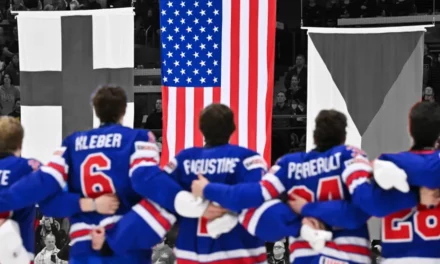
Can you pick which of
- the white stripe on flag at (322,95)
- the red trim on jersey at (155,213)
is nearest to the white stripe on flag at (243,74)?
the white stripe on flag at (322,95)

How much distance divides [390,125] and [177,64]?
2.24 meters

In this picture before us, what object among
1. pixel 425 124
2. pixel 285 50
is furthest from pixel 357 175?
pixel 285 50

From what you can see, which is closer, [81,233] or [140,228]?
[140,228]

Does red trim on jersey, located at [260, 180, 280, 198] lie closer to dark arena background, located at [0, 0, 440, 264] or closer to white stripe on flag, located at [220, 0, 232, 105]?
white stripe on flag, located at [220, 0, 232, 105]

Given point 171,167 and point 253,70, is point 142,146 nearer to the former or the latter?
point 171,167

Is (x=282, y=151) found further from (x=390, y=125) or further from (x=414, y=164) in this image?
(x=414, y=164)

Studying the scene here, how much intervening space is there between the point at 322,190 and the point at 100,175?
4.20ft

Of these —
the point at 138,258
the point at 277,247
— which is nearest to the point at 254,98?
the point at 277,247

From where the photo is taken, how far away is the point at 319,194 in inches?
164

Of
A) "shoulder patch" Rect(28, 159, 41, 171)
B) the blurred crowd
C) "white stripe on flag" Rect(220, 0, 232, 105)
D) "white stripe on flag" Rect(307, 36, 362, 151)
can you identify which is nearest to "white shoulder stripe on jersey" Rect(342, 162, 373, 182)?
"shoulder patch" Rect(28, 159, 41, 171)

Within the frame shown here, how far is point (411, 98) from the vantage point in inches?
292

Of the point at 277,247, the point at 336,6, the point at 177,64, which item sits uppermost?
the point at 336,6

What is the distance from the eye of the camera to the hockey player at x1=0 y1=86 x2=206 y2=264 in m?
4.32

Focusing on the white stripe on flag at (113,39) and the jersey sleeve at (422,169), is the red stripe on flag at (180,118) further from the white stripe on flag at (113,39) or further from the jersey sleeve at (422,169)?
the jersey sleeve at (422,169)
